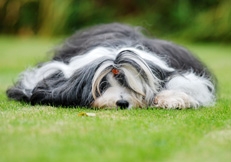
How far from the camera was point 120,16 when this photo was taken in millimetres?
17359

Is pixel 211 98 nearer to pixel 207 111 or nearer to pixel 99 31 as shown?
pixel 207 111

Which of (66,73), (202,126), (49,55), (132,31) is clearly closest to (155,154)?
(202,126)

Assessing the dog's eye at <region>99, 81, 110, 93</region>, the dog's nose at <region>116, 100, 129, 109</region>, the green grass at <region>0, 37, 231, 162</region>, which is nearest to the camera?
the green grass at <region>0, 37, 231, 162</region>

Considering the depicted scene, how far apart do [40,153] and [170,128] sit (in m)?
1.15

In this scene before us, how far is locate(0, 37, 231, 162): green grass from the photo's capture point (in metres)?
3.25

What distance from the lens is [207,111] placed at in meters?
5.09

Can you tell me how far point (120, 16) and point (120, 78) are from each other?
1236cm

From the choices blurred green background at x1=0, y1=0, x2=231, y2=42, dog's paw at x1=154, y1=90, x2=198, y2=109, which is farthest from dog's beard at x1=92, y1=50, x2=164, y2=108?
blurred green background at x1=0, y1=0, x2=231, y2=42

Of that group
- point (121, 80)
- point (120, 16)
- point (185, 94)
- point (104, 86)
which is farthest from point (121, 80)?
point (120, 16)

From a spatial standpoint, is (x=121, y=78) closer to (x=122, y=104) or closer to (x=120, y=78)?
(x=120, y=78)

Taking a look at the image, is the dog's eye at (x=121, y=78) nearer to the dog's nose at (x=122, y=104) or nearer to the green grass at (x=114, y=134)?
the dog's nose at (x=122, y=104)

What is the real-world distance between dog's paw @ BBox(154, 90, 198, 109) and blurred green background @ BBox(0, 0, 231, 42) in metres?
10.6

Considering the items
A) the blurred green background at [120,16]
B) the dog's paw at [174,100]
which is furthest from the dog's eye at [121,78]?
the blurred green background at [120,16]

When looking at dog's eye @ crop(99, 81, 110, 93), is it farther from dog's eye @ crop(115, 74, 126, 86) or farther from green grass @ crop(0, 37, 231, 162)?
green grass @ crop(0, 37, 231, 162)
